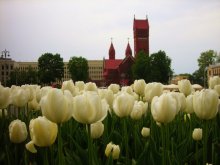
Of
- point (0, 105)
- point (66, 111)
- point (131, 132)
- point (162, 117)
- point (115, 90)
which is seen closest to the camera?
point (66, 111)

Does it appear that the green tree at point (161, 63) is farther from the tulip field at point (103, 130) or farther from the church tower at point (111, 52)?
the tulip field at point (103, 130)

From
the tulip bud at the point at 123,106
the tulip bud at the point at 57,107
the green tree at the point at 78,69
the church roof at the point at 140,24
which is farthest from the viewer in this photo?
the church roof at the point at 140,24

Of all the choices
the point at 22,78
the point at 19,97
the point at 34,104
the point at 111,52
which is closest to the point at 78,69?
the point at 22,78

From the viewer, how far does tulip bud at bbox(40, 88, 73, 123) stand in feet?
5.56

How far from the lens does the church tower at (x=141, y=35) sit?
89438 mm

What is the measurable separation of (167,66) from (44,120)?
61.7 metres

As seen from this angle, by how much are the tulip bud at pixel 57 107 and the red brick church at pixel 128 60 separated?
8073 cm

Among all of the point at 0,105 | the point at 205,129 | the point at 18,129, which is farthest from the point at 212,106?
the point at 0,105

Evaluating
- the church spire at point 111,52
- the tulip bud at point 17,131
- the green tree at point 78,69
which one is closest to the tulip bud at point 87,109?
the tulip bud at point 17,131

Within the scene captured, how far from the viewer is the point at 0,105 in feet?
9.06

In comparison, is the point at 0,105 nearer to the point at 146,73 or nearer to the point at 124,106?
the point at 124,106

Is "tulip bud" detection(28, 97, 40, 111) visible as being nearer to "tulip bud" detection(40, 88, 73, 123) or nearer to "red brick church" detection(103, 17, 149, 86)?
"tulip bud" detection(40, 88, 73, 123)

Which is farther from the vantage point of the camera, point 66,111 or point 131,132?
point 131,132

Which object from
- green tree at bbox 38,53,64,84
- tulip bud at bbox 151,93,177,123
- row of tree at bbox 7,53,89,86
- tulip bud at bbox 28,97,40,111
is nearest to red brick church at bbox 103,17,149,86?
row of tree at bbox 7,53,89,86
